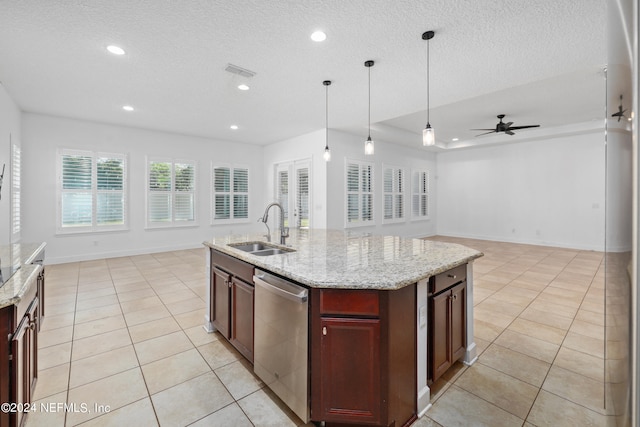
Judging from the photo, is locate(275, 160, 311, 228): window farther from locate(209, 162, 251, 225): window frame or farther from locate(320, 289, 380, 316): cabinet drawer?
locate(320, 289, 380, 316): cabinet drawer

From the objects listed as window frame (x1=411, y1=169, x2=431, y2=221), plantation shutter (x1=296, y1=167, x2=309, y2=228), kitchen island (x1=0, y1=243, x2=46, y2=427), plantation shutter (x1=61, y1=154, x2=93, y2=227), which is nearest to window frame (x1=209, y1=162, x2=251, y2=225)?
plantation shutter (x1=296, y1=167, x2=309, y2=228)

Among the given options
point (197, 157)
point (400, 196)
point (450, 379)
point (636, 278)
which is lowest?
point (450, 379)

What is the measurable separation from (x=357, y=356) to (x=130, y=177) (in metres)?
6.64

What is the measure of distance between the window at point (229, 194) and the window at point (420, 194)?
508cm

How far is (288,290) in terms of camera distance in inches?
65.7

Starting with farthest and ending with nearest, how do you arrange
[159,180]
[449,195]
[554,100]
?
[449,195] < [159,180] < [554,100]

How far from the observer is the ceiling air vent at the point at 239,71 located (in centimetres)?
329

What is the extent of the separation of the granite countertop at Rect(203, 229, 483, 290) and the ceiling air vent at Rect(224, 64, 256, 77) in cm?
206

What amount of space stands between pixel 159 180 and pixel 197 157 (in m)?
1.07

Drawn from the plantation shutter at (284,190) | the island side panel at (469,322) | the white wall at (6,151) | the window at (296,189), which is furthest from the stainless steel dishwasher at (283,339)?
the plantation shutter at (284,190)

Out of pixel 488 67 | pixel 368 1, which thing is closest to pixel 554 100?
pixel 488 67

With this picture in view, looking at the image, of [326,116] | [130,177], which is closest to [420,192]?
[326,116]

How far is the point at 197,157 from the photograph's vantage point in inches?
280

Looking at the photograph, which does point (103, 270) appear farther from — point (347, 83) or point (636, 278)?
point (636, 278)
